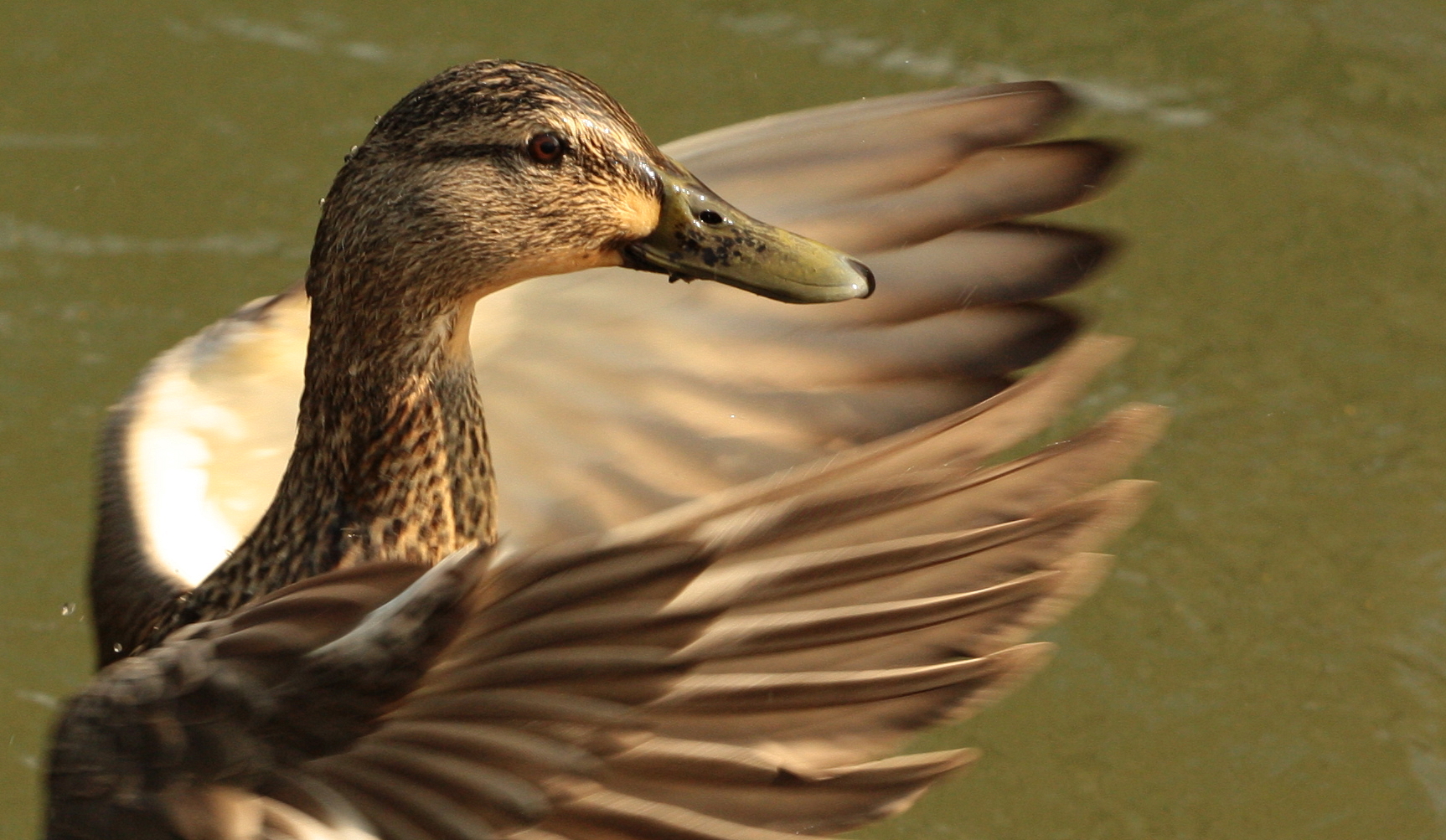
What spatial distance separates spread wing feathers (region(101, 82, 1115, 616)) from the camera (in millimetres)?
3234

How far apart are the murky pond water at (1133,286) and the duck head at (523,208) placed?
170 cm

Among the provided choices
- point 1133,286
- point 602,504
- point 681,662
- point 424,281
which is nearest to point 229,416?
point 602,504

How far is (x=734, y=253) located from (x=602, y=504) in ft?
3.43

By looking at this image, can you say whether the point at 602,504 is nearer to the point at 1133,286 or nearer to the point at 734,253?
the point at 734,253

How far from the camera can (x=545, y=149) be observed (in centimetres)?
270

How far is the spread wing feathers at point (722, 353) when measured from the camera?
323 cm

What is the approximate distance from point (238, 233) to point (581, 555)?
382 centimetres

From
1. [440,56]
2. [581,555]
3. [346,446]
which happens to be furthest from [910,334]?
[440,56]

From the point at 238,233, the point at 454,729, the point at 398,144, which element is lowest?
the point at 454,729

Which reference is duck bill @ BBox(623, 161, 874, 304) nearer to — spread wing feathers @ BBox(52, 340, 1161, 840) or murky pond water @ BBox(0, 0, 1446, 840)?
spread wing feathers @ BBox(52, 340, 1161, 840)

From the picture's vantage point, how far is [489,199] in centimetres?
272

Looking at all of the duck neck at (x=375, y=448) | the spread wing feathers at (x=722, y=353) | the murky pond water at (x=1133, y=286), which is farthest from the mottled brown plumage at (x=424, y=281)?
the murky pond water at (x=1133, y=286)

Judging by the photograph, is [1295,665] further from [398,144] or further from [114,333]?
[114,333]

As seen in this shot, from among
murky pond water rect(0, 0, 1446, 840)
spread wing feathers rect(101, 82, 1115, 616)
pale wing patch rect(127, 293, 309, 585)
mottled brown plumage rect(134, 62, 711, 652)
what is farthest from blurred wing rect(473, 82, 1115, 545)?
murky pond water rect(0, 0, 1446, 840)
